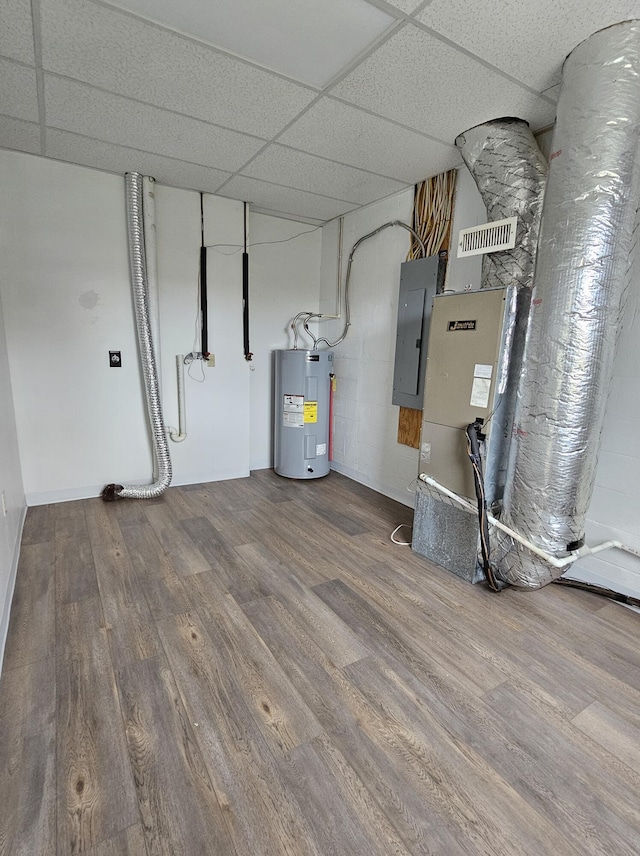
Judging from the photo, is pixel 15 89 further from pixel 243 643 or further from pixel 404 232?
pixel 243 643

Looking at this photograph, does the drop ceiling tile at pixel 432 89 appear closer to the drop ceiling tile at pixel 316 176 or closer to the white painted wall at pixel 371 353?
the drop ceiling tile at pixel 316 176

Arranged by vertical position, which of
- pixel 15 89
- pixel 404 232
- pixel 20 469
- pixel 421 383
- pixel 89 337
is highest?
pixel 15 89

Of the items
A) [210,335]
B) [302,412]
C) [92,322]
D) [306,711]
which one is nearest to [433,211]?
[302,412]

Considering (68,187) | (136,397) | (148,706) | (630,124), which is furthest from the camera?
(136,397)

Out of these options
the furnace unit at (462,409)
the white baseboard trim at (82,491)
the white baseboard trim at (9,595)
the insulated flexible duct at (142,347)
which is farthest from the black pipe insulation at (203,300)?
the furnace unit at (462,409)

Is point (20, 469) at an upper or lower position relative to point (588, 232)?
lower

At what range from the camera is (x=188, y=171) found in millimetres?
3057

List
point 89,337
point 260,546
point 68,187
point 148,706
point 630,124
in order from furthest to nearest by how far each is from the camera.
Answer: point 89,337 → point 68,187 → point 260,546 → point 630,124 → point 148,706

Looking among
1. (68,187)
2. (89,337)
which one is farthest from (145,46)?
(89,337)

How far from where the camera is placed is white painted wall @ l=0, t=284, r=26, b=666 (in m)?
1.91

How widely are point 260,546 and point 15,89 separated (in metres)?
2.84

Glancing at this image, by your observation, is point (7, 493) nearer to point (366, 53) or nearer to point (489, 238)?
point (366, 53)

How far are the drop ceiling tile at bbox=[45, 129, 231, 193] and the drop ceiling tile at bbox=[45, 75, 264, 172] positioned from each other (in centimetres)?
9

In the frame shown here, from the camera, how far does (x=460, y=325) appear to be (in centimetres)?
231
